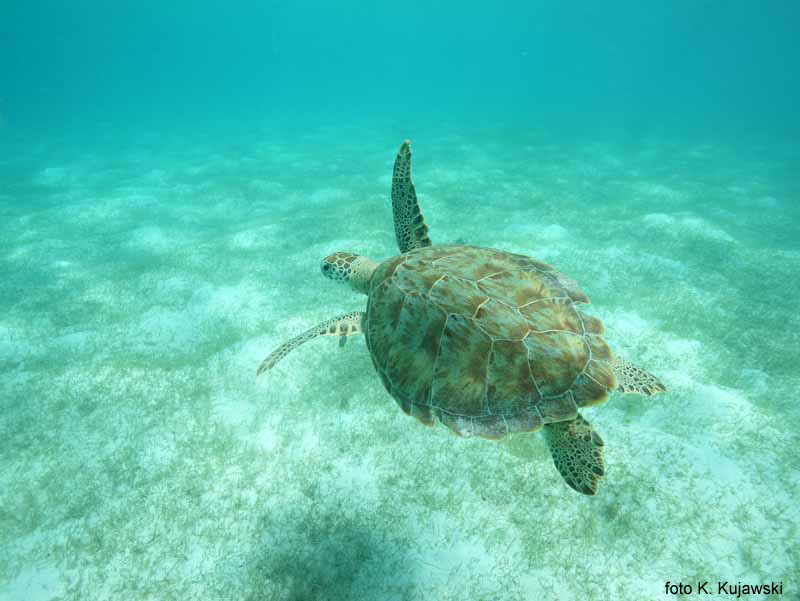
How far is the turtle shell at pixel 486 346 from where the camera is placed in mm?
2303

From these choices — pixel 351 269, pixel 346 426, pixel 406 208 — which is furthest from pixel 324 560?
pixel 406 208

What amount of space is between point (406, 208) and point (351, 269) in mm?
995

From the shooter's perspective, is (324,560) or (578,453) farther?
(324,560)

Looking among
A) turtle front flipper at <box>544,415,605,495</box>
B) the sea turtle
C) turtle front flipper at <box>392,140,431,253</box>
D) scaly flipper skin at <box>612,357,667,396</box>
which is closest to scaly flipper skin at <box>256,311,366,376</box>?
the sea turtle

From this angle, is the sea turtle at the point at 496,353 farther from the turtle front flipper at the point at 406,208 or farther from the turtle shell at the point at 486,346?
the turtle front flipper at the point at 406,208

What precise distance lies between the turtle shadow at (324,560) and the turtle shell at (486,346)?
1.07 meters

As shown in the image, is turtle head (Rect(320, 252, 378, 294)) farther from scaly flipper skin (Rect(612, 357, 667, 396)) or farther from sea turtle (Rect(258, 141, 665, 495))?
scaly flipper skin (Rect(612, 357, 667, 396))

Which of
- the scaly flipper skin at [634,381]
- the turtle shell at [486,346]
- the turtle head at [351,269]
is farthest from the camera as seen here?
the turtle head at [351,269]

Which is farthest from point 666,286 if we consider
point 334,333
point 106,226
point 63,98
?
point 63,98

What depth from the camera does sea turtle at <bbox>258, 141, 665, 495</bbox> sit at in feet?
7.57

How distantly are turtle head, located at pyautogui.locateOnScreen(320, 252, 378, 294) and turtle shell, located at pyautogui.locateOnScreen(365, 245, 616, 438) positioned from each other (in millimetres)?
955

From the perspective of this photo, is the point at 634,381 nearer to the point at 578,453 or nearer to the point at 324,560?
the point at 578,453

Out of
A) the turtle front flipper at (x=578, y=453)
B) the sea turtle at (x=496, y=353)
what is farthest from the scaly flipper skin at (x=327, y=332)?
the turtle front flipper at (x=578, y=453)

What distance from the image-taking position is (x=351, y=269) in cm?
400
